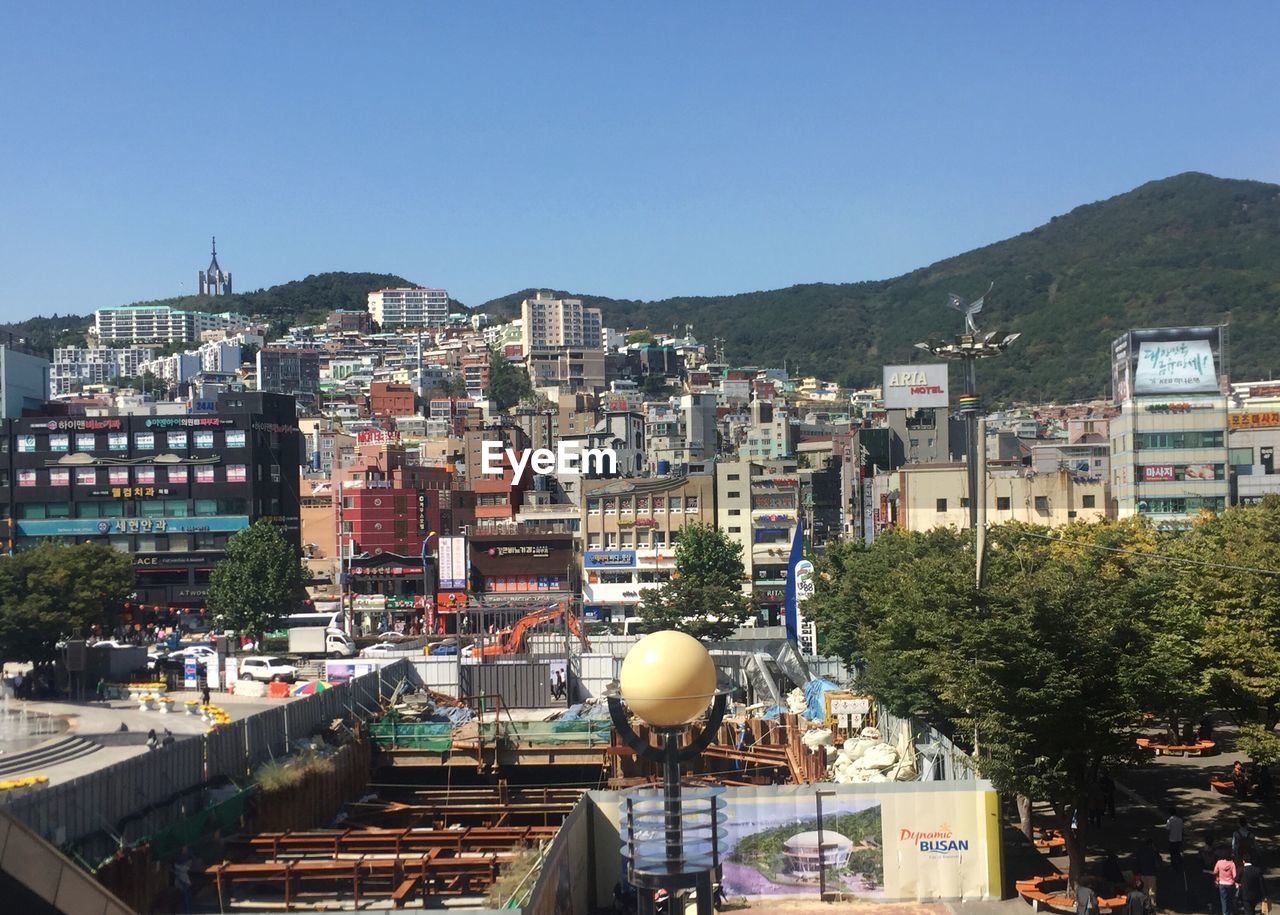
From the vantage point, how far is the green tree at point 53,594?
6075 centimetres

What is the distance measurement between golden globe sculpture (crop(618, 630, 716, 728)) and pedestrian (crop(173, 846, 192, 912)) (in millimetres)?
14830

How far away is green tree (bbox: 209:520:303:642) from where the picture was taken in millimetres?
80312

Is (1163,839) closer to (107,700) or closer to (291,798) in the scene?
(291,798)

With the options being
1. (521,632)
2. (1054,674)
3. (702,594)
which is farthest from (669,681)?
(702,594)

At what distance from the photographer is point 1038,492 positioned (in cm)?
7606

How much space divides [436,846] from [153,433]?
72.7 meters

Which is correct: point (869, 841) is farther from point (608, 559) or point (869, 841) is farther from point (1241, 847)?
point (608, 559)

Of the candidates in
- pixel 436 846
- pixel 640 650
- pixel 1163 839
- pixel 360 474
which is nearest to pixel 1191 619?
pixel 1163 839

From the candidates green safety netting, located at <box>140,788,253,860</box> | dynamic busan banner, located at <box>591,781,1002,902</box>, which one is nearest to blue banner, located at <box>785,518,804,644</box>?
green safety netting, located at <box>140,788,253,860</box>

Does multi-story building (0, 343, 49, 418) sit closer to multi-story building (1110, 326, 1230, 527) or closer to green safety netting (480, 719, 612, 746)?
green safety netting (480, 719, 612, 746)

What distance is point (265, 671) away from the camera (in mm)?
64125

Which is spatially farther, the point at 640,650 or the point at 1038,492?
the point at 1038,492

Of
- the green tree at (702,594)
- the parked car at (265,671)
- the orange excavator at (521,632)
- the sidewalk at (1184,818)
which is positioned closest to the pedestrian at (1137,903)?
the sidewalk at (1184,818)

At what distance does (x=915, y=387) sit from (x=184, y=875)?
76442mm
